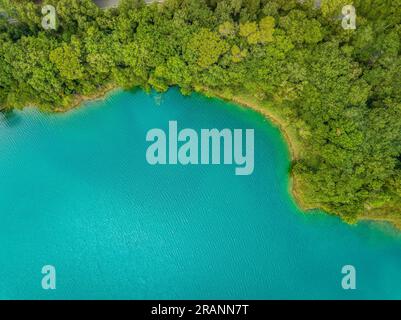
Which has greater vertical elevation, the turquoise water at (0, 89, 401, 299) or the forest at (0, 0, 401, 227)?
the forest at (0, 0, 401, 227)

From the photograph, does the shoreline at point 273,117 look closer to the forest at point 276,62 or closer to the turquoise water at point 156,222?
the turquoise water at point 156,222

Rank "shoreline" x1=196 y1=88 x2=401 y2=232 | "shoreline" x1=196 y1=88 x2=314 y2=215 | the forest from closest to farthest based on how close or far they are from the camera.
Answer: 1. the forest
2. "shoreline" x1=196 y1=88 x2=401 y2=232
3. "shoreline" x1=196 y1=88 x2=314 y2=215

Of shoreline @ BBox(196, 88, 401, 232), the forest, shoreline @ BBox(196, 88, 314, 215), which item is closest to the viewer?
the forest

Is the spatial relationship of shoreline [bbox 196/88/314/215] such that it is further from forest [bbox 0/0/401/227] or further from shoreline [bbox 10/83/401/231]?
forest [bbox 0/0/401/227]

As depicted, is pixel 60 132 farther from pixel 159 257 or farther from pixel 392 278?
pixel 392 278

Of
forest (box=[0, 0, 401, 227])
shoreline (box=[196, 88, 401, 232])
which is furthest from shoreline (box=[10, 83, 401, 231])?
forest (box=[0, 0, 401, 227])

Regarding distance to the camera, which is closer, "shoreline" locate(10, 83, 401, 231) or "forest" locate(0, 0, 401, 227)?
"forest" locate(0, 0, 401, 227)
